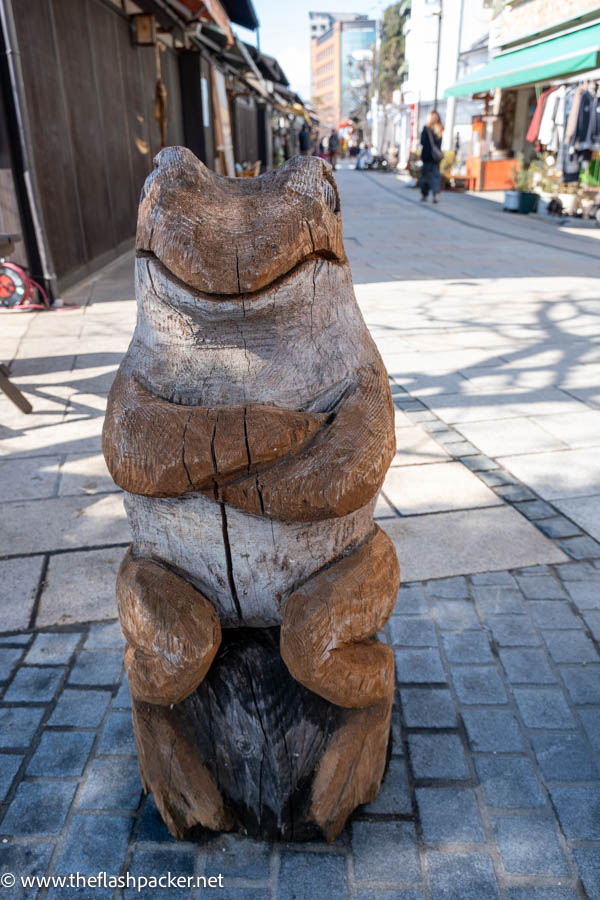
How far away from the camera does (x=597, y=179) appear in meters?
14.0

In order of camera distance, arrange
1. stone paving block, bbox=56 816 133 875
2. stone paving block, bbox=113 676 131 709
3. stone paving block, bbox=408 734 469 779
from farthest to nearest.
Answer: stone paving block, bbox=113 676 131 709, stone paving block, bbox=408 734 469 779, stone paving block, bbox=56 816 133 875

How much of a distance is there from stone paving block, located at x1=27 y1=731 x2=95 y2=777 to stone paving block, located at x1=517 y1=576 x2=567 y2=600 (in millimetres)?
1737

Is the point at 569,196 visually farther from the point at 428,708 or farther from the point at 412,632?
the point at 428,708

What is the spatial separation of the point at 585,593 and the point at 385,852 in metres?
1.46

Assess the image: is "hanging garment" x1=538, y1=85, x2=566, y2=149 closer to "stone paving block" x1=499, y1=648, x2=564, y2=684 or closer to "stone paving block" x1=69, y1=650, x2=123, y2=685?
"stone paving block" x1=499, y1=648, x2=564, y2=684

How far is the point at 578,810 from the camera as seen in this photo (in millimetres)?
1888

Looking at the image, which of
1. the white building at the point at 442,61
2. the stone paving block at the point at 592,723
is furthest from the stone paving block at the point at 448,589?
the white building at the point at 442,61

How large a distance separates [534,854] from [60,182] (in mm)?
7852

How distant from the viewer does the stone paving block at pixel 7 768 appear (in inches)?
77.9

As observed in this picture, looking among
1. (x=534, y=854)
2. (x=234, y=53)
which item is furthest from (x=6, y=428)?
(x=234, y=53)

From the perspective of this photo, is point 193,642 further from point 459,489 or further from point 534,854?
point 459,489

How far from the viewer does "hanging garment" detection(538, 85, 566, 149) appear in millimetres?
14211

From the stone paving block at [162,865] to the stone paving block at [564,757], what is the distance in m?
0.99

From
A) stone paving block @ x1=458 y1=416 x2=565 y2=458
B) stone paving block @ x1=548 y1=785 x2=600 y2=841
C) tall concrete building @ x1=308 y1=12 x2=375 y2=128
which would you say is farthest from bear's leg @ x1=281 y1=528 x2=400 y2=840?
tall concrete building @ x1=308 y1=12 x2=375 y2=128
